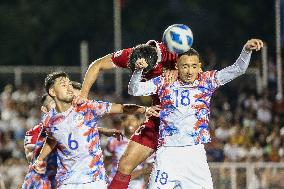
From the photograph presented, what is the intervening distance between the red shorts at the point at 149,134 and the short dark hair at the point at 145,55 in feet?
2.95

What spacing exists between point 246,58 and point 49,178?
2880 millimetres

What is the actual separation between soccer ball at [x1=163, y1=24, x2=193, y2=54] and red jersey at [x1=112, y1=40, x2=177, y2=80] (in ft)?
0.99

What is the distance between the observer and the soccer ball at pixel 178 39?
1048cm

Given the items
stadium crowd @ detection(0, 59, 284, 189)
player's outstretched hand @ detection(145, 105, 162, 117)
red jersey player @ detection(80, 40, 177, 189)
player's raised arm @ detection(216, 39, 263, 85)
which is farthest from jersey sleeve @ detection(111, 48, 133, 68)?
stadium crowd @ detection(0, 59, 284, 189)

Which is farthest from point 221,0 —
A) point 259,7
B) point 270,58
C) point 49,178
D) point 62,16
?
point 49,178

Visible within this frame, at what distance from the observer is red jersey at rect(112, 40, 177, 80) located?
10.9m

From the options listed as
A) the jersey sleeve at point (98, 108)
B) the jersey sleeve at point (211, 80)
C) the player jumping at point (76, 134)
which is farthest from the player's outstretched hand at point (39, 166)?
the jersey sleeve at point (211, 80)

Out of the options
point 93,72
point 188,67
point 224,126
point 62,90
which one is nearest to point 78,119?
point 62,90

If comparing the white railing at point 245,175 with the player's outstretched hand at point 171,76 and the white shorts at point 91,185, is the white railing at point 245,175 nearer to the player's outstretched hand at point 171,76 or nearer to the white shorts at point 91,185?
the player's outstretched hand at point 171,76

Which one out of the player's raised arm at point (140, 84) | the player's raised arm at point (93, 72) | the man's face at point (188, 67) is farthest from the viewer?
the player's raised arm at point (93, 72)

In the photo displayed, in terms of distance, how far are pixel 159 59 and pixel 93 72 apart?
73cm

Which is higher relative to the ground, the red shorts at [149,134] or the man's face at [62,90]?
the man's face at [62,90]

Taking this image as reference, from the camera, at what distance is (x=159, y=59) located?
1083 centimetres

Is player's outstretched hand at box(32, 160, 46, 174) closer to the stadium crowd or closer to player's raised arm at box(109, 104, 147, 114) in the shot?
player's raised arm at box(109, 104, 147, 114)
